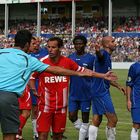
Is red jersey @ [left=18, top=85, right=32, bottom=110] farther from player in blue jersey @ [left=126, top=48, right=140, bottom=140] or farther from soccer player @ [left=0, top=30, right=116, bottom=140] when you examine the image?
soccer player @ [left=0, top=30, right=116, bottom=140]

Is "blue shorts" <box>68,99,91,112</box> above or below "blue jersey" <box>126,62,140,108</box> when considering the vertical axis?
below

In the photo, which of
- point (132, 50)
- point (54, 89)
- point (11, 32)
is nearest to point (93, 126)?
point (54, 89)

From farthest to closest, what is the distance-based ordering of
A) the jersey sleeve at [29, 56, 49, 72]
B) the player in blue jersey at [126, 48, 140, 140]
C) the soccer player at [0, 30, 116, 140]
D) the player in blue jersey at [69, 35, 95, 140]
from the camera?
the player in blue jersey at [69, 35, 95, 140]
the player in blue jersey at [126, 48, 140, 140]
the jersey sleeve at [29, 56, 49, 72]
the soccer player at [0, 30, 116, 140]

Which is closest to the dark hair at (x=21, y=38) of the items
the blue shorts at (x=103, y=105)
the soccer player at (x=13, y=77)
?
A: the soccer player at (x=13, y=77)

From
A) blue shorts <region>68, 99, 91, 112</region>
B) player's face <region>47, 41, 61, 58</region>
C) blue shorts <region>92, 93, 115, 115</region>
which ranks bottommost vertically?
blue shorts <region>68, 99, 91, 112</region>

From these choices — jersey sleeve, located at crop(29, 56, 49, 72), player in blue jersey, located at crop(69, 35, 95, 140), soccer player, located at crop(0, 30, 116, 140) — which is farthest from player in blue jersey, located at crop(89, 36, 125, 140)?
soccer player, located at crop(0, 30, 116, 140)

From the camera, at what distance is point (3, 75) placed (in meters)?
6.20

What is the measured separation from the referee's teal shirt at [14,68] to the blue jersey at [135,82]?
2.59 m

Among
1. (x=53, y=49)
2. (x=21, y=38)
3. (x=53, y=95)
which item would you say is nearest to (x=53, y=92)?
(x=53, y=95)

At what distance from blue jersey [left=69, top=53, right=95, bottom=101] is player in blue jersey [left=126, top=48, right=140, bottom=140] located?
1.67m

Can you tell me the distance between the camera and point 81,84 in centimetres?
1032

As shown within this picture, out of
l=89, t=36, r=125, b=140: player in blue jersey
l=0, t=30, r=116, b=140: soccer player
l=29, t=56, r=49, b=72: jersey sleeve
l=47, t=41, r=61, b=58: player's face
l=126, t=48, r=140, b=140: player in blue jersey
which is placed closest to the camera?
l=0, t=30, r=116, b=140: soccer player

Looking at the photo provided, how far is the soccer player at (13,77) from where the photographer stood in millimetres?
6188

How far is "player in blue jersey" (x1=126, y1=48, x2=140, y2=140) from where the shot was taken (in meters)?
8.52
